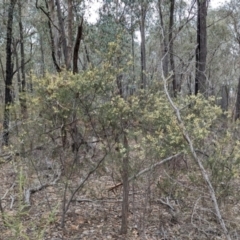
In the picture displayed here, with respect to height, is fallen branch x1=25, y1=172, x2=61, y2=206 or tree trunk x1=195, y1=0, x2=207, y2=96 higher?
tree trunk x1=195, y1=0, x2=207, y2=96

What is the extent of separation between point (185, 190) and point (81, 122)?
4.81 ft

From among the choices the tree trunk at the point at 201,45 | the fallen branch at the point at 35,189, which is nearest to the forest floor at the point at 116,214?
the fallen branch at the point at 35,189

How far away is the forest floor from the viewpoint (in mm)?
3660

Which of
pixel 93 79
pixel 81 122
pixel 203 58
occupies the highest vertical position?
pixel 203 58

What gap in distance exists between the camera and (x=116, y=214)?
4.41 m

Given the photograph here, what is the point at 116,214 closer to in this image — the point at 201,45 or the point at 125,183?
the point at 125,183

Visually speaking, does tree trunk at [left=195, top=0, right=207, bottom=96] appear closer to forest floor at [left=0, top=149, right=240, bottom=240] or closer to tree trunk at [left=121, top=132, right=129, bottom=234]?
forest floor at [left=0, top=149, right=240, bottom=240]

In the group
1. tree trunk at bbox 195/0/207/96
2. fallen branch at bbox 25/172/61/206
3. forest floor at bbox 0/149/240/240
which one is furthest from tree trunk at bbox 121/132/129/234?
tree trunk at bbox 195/0/207/96

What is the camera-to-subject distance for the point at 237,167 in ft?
11.1

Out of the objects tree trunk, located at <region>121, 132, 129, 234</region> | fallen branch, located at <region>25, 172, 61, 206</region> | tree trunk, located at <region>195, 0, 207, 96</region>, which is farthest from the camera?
tree trunk, located at <region>195, 0, 207, 96</region>

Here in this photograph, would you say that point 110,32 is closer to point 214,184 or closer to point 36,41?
point 214,184

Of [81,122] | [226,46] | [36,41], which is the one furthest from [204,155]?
[226,46]

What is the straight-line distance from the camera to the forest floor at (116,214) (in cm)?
366

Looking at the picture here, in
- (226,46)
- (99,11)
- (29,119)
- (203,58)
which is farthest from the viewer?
(226,46)
